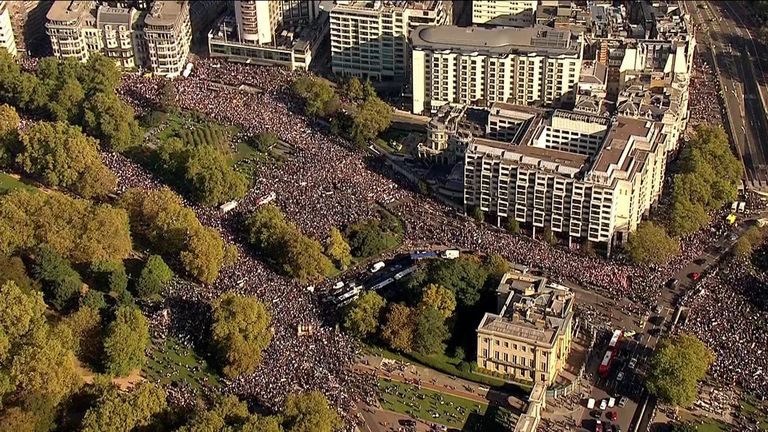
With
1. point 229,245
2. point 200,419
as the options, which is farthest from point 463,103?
point 200,419

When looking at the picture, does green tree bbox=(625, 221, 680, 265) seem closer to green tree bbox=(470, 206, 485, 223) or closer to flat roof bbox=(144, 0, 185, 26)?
green tree bbox=(470, 206, 485, 223)

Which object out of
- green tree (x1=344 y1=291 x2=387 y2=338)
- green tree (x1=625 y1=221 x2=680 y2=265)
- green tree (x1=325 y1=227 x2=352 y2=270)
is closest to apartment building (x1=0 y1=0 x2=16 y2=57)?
green tree (x1=325 y1=227 x2=352 y2=270)

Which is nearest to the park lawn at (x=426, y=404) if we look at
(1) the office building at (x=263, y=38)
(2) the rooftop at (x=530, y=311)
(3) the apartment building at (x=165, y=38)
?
(2) the rooftop at (x=530, y=311)

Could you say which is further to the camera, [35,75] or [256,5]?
[256,5]

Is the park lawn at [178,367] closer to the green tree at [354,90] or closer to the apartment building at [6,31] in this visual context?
the green tree at [354,90]

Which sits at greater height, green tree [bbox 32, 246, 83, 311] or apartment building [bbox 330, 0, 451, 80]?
apartment building [bbox 330, 0, 451, 80]

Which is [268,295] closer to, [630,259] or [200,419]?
[200,419]
